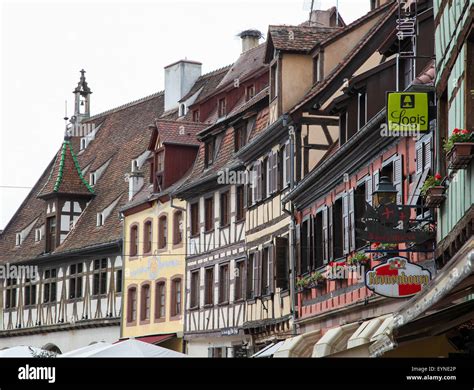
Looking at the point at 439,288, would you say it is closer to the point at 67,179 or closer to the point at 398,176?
the point at 398,176

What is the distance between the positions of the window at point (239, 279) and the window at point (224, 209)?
6.19ft

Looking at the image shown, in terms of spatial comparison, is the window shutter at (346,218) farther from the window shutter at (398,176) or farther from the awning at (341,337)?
the window shutter at (398,176)

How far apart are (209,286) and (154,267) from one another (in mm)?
4715

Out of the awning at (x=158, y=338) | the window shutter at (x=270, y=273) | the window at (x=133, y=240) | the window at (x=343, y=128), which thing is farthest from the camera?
the window at (x=133, y=240)

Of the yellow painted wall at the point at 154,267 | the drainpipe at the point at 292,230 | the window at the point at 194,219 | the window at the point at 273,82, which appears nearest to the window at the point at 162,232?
the yellow painted wall at the point at 154,267

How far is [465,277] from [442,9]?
956cm

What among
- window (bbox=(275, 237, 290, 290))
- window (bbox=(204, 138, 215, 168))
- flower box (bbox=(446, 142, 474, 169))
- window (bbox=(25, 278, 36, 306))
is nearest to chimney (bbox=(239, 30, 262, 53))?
window (bbox=(204, 138, 215, 168))

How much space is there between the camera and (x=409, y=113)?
2206cm

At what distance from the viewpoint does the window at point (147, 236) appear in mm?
49469

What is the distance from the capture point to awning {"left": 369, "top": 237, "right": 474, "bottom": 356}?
12394 mm

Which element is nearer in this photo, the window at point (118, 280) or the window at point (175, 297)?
the window at point (175, 297)

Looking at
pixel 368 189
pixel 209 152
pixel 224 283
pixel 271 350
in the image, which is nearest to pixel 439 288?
pixel 368 189

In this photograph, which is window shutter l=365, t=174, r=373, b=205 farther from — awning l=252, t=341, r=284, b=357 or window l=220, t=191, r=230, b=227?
window l=220, t=191, r=230, b=227
